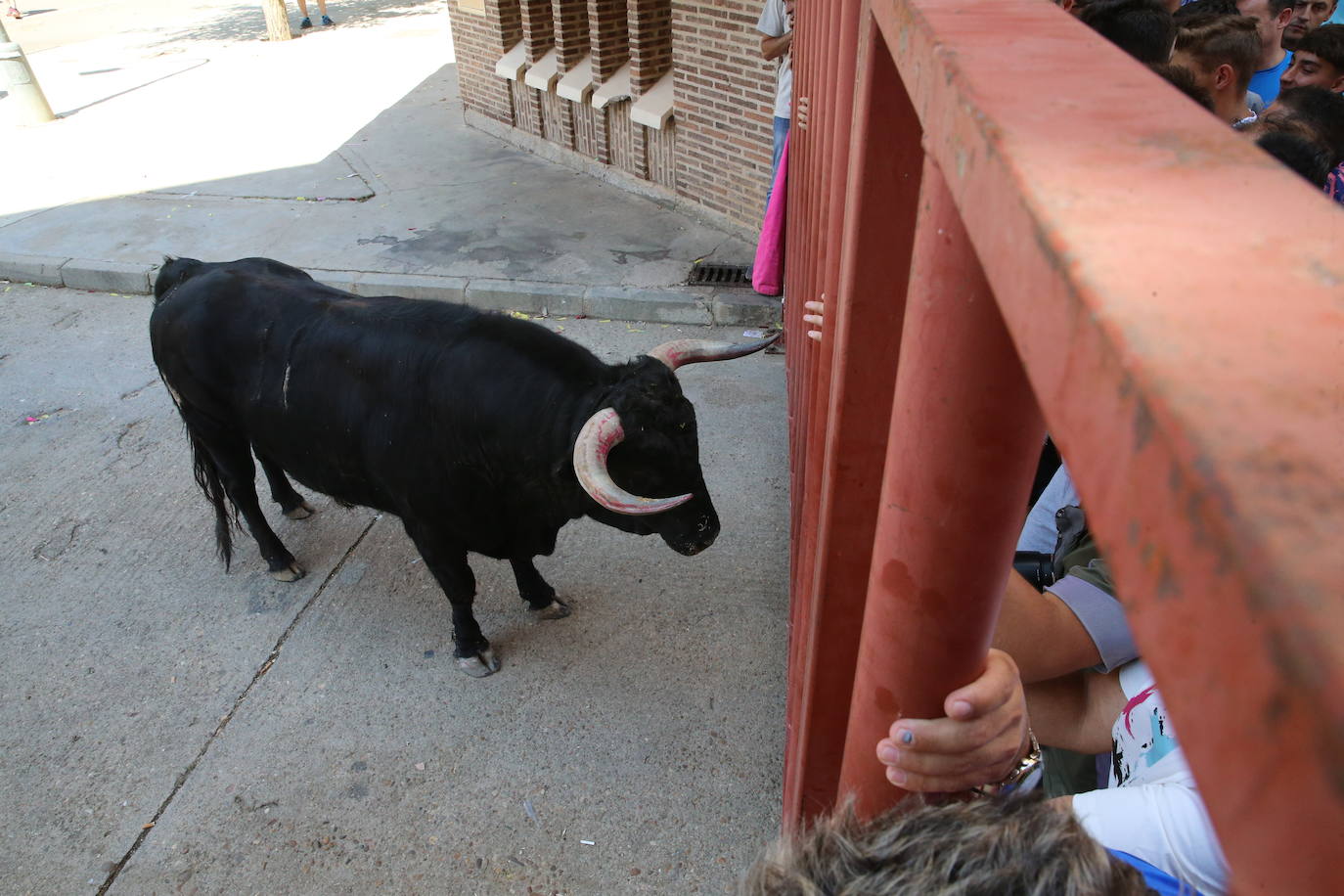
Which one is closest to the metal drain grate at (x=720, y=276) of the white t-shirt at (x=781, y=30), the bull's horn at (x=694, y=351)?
the white t-shirt at (x=781, y=30)

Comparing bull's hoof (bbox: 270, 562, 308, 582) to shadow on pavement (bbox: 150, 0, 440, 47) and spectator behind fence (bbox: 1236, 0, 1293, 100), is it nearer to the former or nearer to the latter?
spectator behind fence (bbox: 1236, 0, 1293, 100)

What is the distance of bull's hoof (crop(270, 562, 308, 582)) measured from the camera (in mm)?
4531

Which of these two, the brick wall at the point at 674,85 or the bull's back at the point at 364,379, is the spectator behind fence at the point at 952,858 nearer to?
the bull's back at the point at 364,379

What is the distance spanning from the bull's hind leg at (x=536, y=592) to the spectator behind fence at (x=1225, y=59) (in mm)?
3703

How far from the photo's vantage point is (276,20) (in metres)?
17.8

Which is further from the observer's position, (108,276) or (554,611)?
(108,276)

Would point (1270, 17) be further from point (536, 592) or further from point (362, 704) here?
point (362, 704)

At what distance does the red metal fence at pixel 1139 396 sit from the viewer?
286mm

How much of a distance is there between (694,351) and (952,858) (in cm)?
281

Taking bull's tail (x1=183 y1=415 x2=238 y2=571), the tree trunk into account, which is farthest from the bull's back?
the tree trunk

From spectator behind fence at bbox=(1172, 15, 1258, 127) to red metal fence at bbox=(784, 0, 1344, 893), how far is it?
3.83 m

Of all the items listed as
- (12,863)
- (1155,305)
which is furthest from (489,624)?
(1155,305)

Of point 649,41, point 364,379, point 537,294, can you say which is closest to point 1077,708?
point 364,379

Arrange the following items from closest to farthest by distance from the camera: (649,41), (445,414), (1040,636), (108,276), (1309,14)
A: (1040,636) → (445,414) → (1309,14) → (108,276) → (649,41)
